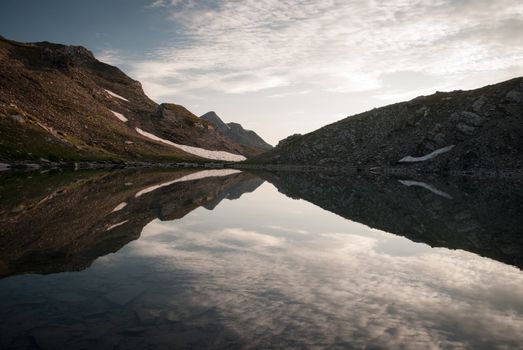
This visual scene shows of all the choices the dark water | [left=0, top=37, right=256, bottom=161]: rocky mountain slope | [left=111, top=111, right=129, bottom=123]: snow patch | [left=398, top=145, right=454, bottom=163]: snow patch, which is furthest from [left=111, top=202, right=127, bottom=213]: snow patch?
[left=111, top=111, right=129, bottom=123]: snow patch

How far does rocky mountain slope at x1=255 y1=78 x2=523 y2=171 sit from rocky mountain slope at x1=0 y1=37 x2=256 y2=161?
61.1 metres

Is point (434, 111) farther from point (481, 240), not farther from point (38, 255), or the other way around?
point (38, 255)

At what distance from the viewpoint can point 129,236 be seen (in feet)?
65.3

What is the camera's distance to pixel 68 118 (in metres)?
127

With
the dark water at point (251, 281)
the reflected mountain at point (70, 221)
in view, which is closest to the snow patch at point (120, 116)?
the reflected mountain at point (70, 221)

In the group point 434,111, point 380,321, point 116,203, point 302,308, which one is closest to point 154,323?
point 302,308

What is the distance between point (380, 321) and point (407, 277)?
15.9 feet

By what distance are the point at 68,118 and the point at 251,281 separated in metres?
131

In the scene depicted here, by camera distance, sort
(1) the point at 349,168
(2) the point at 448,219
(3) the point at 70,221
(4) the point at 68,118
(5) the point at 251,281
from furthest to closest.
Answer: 1. (1) the point at 349,168
2. (4) the point at 68,118
3. (2) the point at 448,219
4. (3) the point at 70,221
5. (5) the point at 251,281

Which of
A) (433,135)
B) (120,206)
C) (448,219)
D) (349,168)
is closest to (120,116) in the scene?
(349,168)

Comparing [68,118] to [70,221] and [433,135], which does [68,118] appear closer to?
[433,135]

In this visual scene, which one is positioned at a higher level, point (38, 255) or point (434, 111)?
point (434, 111)

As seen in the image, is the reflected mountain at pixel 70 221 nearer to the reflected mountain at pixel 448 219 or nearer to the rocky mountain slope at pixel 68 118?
the reflected mountain at pixel 448 219

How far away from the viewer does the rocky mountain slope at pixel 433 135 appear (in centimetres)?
10762
